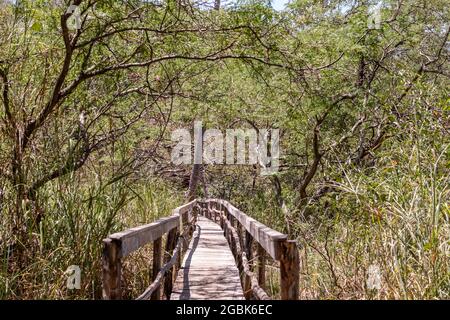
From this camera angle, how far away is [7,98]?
14.6 feet

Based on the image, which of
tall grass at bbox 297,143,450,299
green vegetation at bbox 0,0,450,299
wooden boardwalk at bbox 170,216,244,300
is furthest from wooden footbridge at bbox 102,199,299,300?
tall grass at bbox 297,143,450,299

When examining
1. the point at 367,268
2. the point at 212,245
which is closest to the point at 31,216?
the point at 367,268

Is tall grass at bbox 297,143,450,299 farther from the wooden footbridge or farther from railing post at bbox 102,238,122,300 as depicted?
railing post at bbox 102,238,122,300

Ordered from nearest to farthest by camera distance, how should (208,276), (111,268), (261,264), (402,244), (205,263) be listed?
1. (111,268)
2. (402,244)
3. (261,264)
4. (208,276)
5. (205,263)

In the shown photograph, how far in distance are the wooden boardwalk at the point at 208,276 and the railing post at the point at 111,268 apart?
7.39ft

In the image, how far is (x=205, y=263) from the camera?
24.3 ft

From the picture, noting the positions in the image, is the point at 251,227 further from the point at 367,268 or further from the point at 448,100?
the point at 448,100

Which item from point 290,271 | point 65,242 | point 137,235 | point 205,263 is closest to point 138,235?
point 137,235

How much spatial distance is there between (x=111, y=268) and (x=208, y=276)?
368 cm

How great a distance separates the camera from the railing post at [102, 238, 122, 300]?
280 centimetres

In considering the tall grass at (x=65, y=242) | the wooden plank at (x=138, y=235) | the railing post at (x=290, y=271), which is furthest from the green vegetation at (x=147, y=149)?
the railing post at (x=290, y=271)

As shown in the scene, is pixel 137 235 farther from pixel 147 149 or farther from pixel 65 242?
pixel 147 149

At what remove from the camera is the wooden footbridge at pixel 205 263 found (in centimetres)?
282

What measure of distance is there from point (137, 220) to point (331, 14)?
26.5 ft
